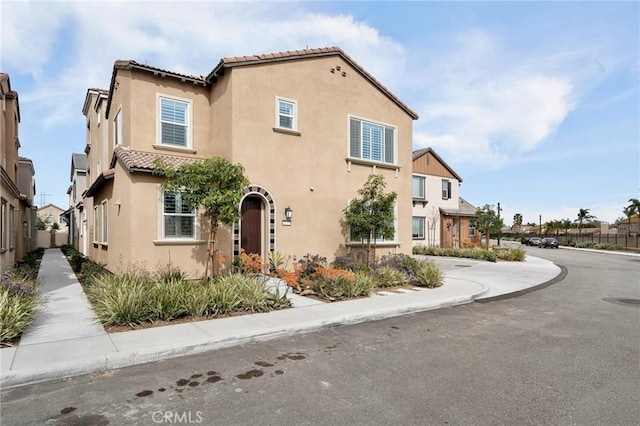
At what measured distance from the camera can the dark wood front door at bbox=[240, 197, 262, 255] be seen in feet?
40.1

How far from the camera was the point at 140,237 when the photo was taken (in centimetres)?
1078

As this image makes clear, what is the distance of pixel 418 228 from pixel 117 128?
2249 cm

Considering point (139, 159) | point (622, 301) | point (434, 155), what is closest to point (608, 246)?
point (434, 155)

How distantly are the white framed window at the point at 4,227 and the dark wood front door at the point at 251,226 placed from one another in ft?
24.9

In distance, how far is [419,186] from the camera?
2967 cm

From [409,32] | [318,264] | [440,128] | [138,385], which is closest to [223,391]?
[138,385]

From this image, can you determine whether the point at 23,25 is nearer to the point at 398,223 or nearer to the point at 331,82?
the point at 331,82

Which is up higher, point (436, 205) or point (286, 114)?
point (286, 114)

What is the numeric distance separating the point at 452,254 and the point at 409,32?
1746 cm

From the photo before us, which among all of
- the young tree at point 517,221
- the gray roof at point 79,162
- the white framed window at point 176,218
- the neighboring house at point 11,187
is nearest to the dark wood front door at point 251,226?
the white framed window at point 176,218

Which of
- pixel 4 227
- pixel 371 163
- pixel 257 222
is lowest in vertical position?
pixel 4 227

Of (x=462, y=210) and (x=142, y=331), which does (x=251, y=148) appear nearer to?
(x=142, y=331)

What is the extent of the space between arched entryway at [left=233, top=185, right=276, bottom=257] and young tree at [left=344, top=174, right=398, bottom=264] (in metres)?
2.91

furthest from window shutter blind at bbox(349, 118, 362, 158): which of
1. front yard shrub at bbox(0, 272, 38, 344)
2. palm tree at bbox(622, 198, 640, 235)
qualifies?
palm tree at bbox(622, 198, 640, 235)
